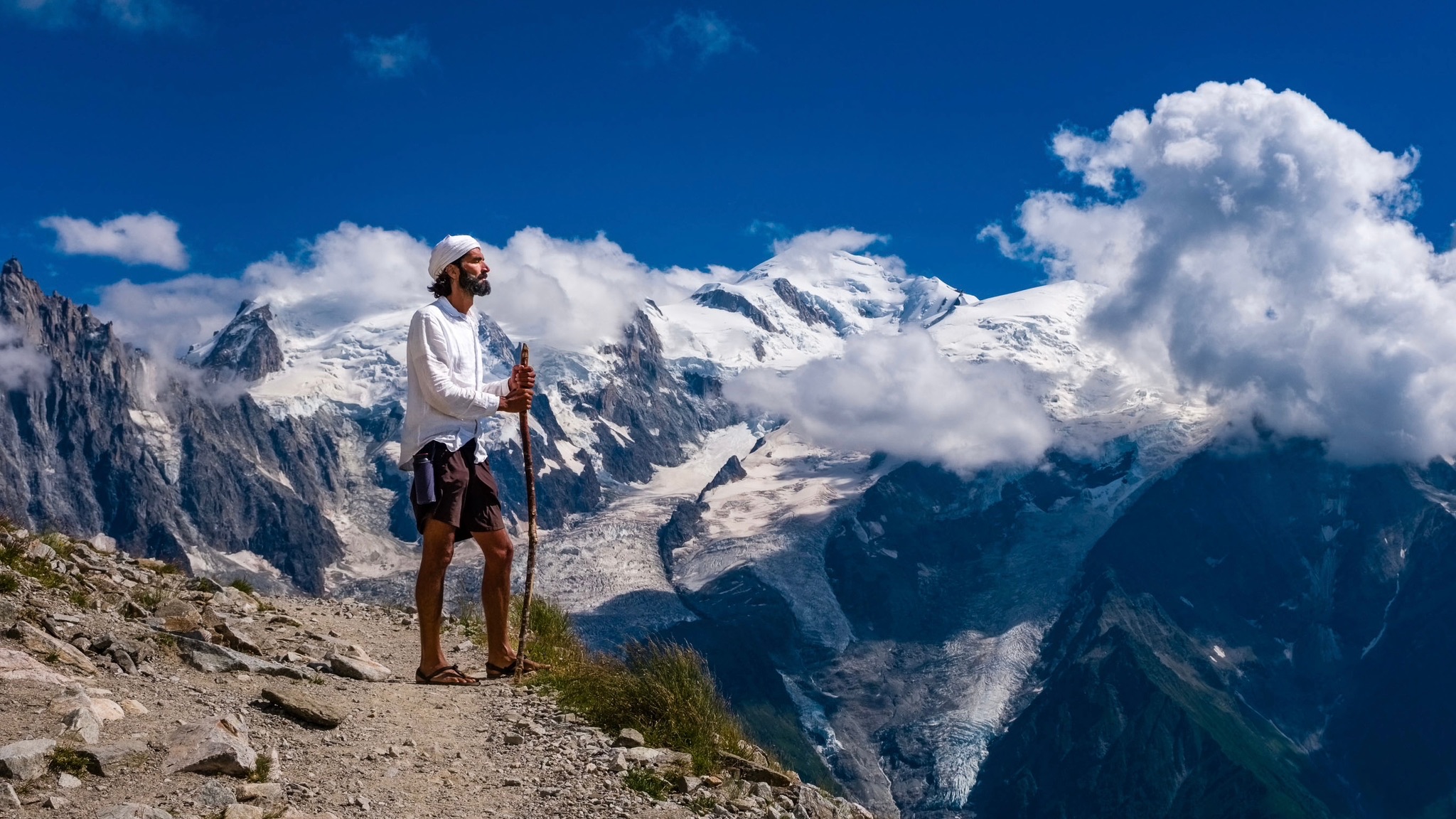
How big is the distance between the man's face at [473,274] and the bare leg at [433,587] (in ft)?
8.26

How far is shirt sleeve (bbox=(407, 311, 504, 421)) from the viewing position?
13.0 metres

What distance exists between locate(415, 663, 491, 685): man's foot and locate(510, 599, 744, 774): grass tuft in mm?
804

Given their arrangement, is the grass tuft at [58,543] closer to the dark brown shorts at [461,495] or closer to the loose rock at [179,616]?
the loose rock at [179,616]

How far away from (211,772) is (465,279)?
6.10m

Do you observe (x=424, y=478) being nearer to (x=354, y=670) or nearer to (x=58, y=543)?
(x=354, y=670)

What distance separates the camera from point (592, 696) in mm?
13258

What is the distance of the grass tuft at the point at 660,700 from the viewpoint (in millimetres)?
12398

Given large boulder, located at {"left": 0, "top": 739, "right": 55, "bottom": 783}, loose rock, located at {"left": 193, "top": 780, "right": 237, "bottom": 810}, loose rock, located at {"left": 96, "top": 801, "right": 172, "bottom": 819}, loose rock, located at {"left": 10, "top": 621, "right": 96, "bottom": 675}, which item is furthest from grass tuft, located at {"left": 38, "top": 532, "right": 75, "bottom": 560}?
loose rock, located at {"left": 96, "top": 801, "right": 172, "bottom": 819}

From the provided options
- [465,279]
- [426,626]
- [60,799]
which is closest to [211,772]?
[60,799]

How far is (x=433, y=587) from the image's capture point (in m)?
13.7

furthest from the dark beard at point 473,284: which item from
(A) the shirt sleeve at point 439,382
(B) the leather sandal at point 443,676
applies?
(B) the leather sandal at point 443,676

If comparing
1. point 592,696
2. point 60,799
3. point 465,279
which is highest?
point 465,279

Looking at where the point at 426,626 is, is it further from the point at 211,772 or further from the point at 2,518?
the point at 2,518

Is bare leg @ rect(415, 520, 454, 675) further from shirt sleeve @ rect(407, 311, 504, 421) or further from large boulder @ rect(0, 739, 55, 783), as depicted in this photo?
large boulder @ rect(0, 739, 55, 783)
